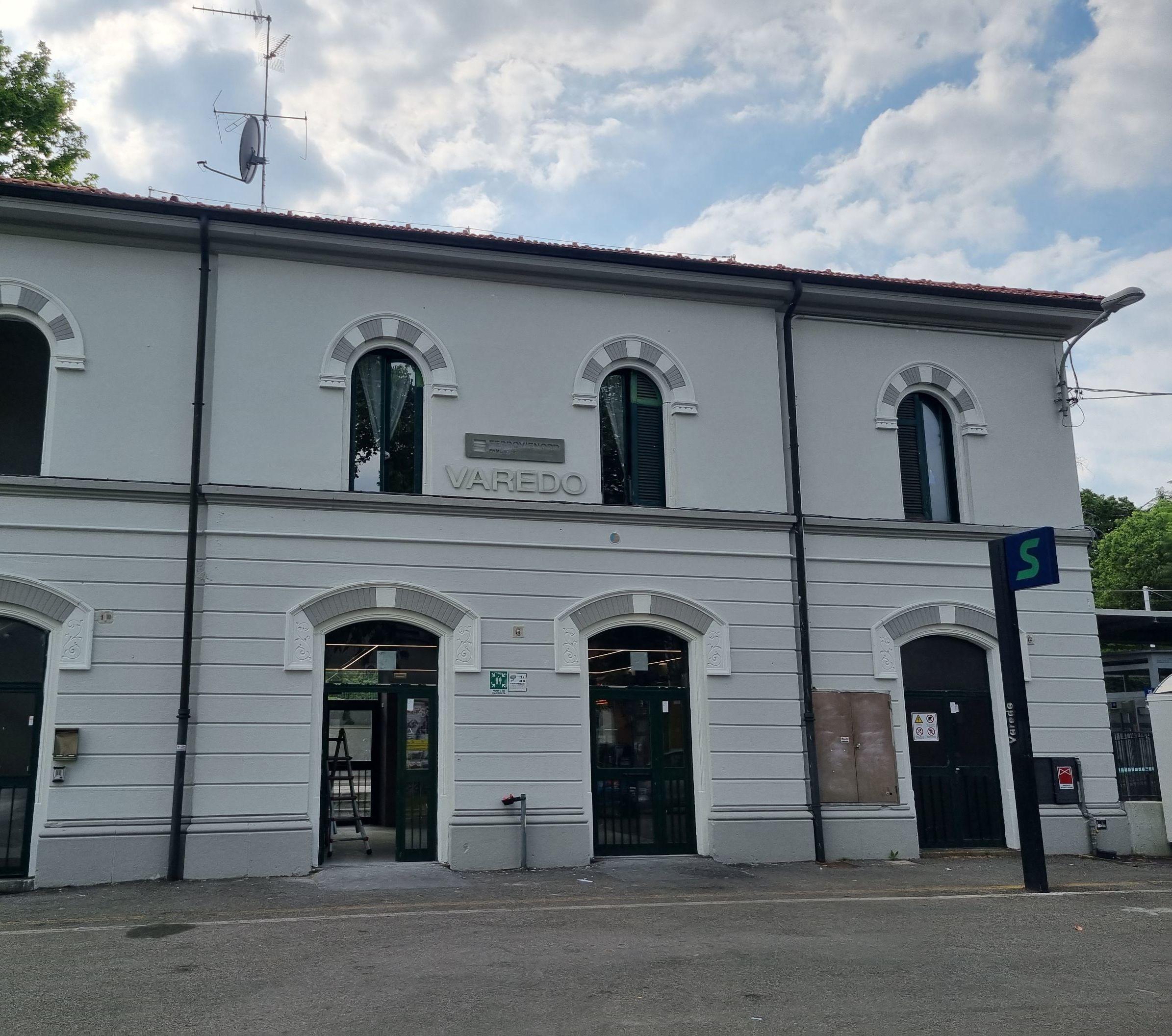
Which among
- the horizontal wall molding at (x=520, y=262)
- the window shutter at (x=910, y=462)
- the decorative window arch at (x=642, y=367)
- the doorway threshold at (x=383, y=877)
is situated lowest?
the doorway threshold at (x=383, y=877)

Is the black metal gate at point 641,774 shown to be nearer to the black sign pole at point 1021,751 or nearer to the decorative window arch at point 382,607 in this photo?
the decorative window arch at point 382,607

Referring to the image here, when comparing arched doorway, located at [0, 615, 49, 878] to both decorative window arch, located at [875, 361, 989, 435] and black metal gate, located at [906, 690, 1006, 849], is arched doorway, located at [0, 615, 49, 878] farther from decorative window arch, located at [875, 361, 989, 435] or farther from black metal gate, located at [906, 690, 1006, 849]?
decorative window arch, located at [875, 361, 989, 435]

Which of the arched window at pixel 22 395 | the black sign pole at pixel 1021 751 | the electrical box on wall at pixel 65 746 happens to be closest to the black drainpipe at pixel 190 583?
the electrical box on wall at pixel 65 746

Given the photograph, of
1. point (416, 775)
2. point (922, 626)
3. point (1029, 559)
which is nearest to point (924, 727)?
point (922, 626)

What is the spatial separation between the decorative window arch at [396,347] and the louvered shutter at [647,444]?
2.49 m

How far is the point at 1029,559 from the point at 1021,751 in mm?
2057

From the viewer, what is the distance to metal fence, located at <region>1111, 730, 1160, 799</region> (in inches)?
630

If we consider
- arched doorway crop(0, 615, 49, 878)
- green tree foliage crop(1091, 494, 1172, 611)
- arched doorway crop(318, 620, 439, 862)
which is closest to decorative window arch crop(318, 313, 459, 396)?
arched doorway crop(318, 620, 439, 862)

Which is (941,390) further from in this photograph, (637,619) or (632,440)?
(637,619)

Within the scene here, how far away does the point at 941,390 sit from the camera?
1584 cm

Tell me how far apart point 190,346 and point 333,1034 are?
908 centimetres

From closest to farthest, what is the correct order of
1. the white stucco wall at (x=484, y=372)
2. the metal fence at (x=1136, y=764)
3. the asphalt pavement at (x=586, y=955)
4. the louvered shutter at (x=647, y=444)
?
the asphalt pavement at (x=586, y=955) < the white stucco wall at (x=484, y=372) < the louvered shutter at (x=647, y=444) < the metal fence at (x=1136, y=764)

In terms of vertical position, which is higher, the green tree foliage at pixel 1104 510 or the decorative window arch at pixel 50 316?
the green tree foliage at pixel 1104 510

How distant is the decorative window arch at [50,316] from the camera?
12.5 m
